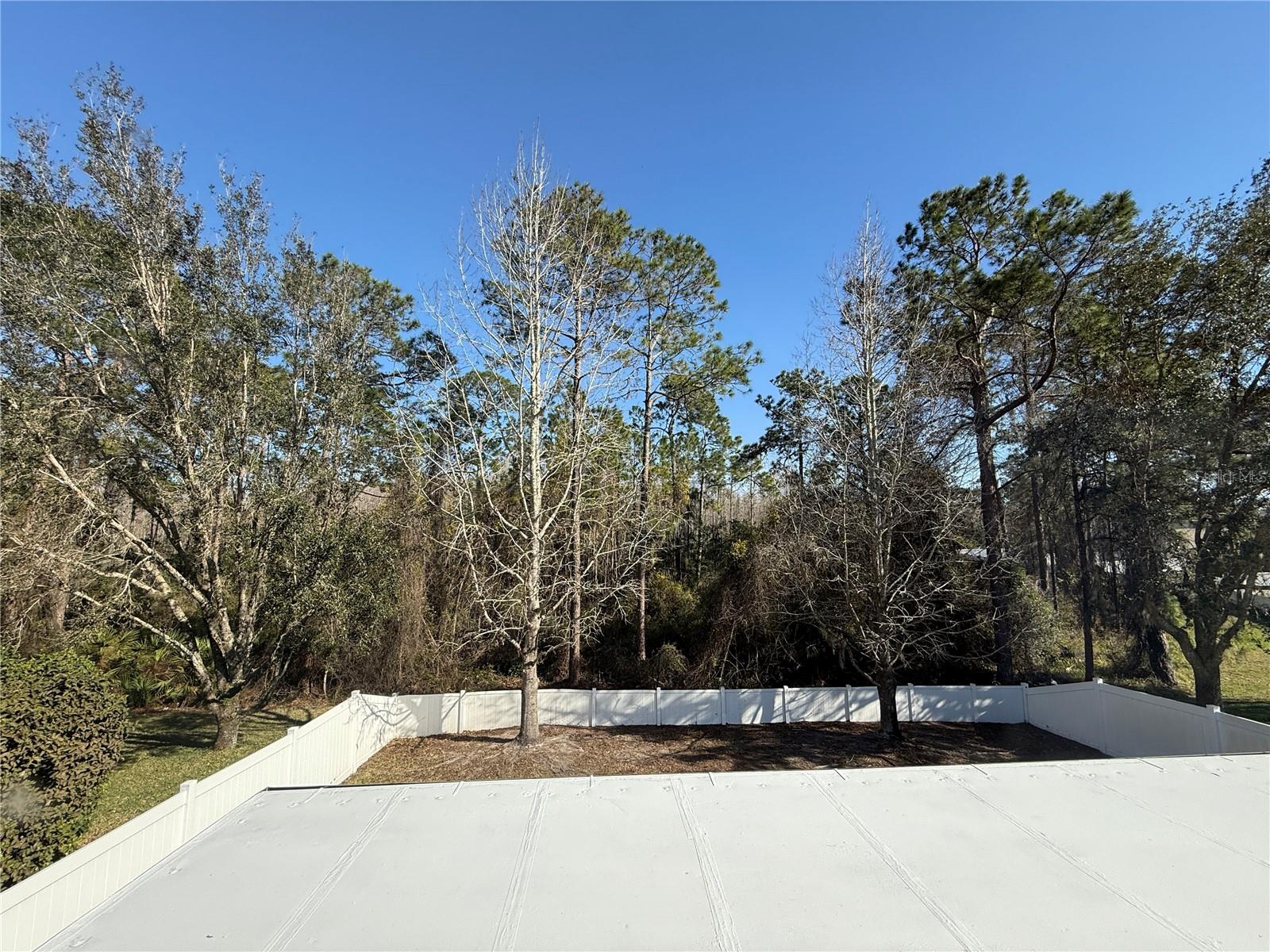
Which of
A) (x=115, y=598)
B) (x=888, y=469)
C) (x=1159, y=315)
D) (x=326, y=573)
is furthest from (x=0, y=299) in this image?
(x=1159, y=315)

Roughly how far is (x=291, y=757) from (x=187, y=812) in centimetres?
295

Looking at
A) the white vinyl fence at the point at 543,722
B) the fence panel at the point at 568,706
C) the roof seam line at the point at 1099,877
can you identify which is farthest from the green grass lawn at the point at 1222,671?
the roof seam line at the point at 1099,877

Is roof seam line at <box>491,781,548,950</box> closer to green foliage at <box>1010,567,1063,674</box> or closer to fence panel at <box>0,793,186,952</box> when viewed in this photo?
fence panel at <box>0,793,186,952</box>

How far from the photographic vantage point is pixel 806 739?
1009 centimetres

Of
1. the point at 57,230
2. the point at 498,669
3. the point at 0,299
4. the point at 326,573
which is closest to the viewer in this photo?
the point at 0,299

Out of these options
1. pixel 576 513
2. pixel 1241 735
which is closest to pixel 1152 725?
pixel 1241 735

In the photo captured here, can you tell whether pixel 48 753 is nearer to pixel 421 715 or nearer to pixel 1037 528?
pixel 421 715

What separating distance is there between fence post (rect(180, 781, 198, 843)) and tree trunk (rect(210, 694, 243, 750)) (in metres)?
6.60

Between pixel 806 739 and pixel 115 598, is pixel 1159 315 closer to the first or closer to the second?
pixel 806 739

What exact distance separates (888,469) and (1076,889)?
7.35m

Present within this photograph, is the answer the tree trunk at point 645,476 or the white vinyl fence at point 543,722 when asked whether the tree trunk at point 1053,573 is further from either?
the tree trunk at point 645,476

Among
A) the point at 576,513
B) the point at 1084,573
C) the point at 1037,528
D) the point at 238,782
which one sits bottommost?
the point at 238,782

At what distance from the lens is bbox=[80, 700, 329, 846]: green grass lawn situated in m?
7.20

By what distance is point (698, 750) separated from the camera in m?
9.59
